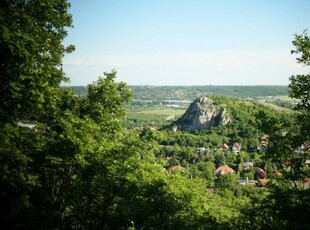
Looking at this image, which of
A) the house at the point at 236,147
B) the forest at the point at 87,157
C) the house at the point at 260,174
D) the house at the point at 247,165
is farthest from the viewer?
the house at the point at 236,147

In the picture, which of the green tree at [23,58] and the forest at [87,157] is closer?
the green tree at [23,58]

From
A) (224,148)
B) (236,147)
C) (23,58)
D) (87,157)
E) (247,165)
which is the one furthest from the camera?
(224,148)

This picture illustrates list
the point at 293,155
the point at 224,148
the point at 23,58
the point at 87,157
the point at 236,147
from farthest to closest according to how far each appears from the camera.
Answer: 1. the point at 224,148
2. the point at 236,147
3. the point at 87,157
4. the point at 293,155
5. the point at 23,58

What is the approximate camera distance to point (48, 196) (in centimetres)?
1638

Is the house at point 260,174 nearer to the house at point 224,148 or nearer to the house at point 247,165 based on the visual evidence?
the house at point 247,165

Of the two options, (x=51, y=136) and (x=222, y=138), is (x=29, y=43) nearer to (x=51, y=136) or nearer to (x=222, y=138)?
(x=51, y=136)

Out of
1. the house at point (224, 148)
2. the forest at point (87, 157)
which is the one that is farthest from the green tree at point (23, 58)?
the house at point (224, 148)

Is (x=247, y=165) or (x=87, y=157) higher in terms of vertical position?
(x=87, y=157)

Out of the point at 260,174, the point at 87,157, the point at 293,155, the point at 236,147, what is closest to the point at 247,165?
the point at 260,174

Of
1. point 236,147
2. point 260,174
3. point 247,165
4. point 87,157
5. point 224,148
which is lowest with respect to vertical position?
point 247,165

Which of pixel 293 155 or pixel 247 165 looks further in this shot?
pixel 247 165

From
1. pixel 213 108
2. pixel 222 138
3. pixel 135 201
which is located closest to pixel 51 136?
pixel 135 201

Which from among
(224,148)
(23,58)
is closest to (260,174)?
(224,148)

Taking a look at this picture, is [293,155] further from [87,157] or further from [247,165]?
[247,165]
